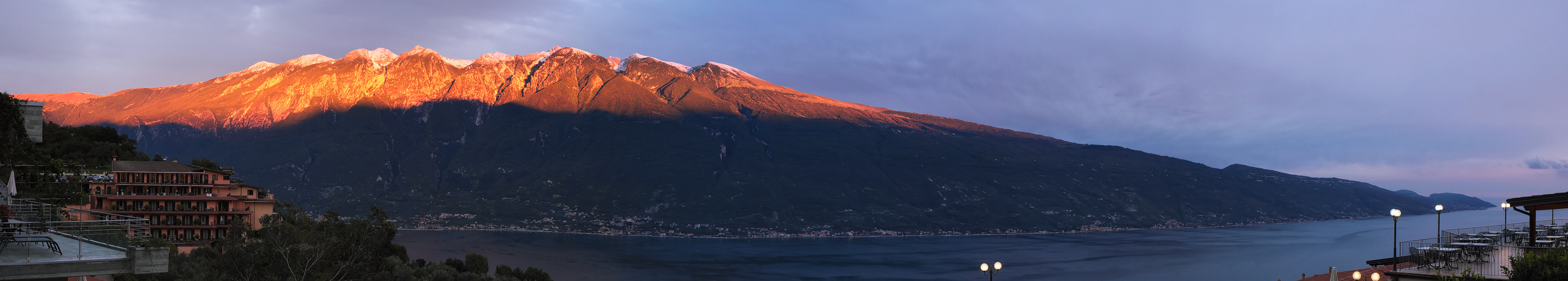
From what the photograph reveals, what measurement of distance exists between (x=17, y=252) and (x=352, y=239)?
17.5 m

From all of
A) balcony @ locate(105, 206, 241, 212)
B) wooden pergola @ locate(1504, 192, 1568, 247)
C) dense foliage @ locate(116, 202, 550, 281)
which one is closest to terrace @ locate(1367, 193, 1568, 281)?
wooden pergola @ locate(1504, 192, 1568, 247)

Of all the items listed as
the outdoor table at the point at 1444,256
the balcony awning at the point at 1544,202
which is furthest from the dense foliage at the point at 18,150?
the balcony awning at the point at 1544,202

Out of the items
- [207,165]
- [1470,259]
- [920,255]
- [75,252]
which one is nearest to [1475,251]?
[1470,259]

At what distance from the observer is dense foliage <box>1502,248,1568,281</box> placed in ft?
60.1

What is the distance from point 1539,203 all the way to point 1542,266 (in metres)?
6.67

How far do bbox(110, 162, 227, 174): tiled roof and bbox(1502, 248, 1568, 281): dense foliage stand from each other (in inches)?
3371

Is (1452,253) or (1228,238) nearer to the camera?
(1452,253)

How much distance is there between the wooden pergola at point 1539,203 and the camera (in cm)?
2284

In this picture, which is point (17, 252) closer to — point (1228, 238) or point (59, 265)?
point (59, 265)

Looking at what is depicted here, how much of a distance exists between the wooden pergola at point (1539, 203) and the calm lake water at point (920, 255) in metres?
91.7

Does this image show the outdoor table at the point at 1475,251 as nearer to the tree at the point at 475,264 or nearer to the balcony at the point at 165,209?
the tree at the point at 475,264

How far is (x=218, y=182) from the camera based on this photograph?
75125 millimetres

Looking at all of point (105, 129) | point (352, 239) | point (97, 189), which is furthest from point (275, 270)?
point (105, 129)

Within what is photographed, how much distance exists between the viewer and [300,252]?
25.6 metres
